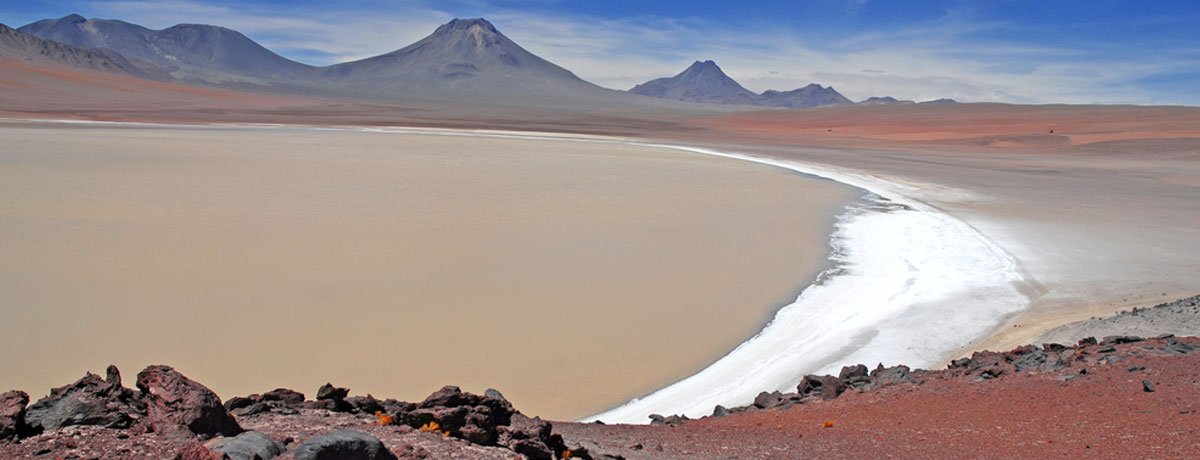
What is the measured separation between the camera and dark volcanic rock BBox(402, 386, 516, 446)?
3049 mm

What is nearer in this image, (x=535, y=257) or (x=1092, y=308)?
(x=1092, y=308)

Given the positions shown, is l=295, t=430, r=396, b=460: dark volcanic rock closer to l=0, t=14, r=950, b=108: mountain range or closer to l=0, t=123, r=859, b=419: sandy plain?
l=0, t=123, r=859, b=419: sandy plain

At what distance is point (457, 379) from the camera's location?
6.03 meters

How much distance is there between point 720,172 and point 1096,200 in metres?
9.06

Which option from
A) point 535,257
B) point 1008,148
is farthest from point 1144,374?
point 1008,148

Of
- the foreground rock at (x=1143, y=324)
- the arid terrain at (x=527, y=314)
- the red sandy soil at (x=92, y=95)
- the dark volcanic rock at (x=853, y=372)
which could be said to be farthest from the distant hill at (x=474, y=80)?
the dark volcanic rock at (x=853, y=372)

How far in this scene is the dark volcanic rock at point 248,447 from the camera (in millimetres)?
2580

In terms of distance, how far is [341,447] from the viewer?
98.0 inches

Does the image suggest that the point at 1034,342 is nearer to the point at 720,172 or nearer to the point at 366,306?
the point at 366,306

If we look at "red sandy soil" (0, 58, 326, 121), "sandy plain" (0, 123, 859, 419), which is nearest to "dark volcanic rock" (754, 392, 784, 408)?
→ "sandy plain" (0, 123, 859, 419)

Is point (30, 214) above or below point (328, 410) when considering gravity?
below

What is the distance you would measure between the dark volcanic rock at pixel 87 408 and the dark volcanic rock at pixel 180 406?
73 mm

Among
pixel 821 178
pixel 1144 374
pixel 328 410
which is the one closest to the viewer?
pixel 328 410

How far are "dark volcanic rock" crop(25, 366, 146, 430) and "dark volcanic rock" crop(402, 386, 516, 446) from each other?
36.6 inches
